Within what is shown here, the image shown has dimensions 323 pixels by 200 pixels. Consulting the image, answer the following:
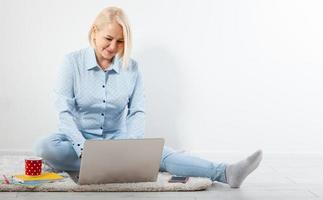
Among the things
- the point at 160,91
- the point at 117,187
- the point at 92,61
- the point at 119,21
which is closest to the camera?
the point at 117,187

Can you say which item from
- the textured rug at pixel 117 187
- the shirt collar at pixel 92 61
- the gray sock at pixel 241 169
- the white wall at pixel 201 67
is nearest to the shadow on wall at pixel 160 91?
the white wall at pixel 201 67

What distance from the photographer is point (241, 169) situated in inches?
108

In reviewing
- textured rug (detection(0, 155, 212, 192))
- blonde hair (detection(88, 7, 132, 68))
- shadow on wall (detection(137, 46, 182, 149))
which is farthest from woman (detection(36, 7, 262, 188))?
shadow on wall (detection(137, 46, 182, 149))

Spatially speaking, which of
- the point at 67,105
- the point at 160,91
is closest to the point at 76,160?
the point at 67,105

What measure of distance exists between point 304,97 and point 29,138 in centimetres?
175

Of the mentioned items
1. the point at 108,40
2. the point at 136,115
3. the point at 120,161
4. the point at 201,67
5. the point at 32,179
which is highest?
the point at 108,40

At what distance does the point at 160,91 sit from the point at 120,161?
4.23 ft

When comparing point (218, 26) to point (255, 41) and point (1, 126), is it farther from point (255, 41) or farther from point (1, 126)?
point (1, 126)

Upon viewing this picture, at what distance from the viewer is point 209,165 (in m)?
2.89

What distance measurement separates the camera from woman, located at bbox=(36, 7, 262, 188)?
9.73ft

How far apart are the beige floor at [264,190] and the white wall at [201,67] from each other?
1.63 feet

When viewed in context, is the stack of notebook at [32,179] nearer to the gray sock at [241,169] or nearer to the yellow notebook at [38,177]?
the yellow notebook at [38,177]

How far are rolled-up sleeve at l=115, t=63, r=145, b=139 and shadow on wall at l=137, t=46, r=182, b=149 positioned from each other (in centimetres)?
67

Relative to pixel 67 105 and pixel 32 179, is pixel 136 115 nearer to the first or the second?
pixel 67 105
